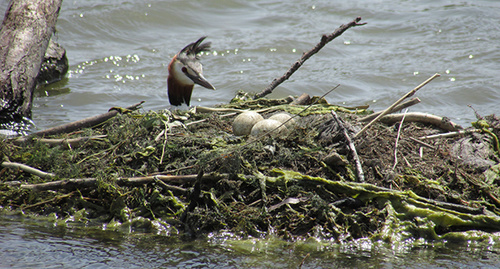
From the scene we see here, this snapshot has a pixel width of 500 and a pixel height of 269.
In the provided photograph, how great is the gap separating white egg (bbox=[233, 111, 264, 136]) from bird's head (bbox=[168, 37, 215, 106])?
150cm

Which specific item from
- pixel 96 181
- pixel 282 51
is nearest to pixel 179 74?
pixel 96 181

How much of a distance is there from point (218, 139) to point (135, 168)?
0.79 m

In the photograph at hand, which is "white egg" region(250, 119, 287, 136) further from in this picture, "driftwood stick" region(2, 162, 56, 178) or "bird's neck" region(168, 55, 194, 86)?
"bird's neck" region(168, 55, 194, 86)

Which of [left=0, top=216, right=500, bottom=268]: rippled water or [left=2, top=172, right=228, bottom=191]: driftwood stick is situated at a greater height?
[left=2, top=172, right=228, bottom=191]: driftwood stick

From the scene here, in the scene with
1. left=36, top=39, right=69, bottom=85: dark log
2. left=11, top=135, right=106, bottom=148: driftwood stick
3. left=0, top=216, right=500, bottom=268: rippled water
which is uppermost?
left=36, top=39, right=69, bottom=85: dark log

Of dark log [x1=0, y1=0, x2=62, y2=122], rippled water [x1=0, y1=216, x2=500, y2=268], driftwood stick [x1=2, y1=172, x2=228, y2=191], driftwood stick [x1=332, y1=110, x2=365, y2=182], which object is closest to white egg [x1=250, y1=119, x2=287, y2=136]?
driftwood stick [x1=332, y1=110, x2=365, y2=182]

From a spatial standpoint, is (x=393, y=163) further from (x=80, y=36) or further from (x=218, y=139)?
(x=80, y=36)

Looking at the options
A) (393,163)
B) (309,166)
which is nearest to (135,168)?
(309,166)

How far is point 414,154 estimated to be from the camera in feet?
14.9

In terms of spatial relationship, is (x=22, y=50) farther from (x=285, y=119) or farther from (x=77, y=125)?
(x=285, y=119)

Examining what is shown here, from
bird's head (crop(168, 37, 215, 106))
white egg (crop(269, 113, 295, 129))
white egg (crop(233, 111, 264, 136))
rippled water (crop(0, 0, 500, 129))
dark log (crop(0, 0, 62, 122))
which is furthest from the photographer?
rippled water (crop(0, 0, 500, 129))

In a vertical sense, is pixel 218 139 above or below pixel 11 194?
above

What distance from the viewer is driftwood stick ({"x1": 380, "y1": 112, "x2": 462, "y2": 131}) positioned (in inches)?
196

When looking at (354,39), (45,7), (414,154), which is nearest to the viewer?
(414,154)
